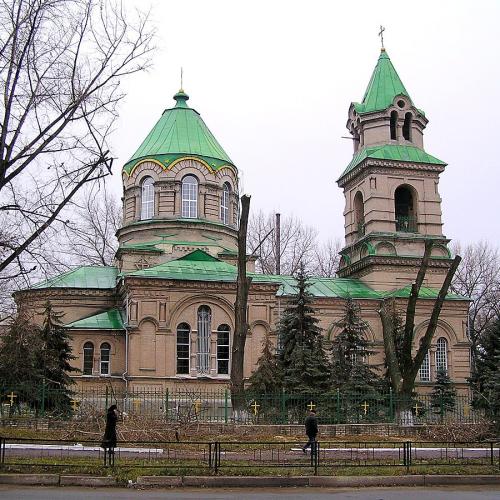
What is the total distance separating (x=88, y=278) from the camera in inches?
1545

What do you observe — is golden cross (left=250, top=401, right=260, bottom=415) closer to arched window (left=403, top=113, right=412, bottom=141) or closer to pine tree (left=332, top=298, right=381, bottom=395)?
pine tree (left=332, top=298, right=381, bottom=395)

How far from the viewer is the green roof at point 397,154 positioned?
4206cm

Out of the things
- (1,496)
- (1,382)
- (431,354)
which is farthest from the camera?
(431,354)

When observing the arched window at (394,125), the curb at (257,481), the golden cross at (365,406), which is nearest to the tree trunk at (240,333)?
the golden cross at (365,406)

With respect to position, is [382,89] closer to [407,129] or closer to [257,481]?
[407,129]

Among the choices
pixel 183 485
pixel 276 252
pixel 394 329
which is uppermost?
pixel 276 252

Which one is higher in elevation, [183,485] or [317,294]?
[317,294]

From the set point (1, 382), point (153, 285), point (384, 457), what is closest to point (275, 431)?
point (384, 457)

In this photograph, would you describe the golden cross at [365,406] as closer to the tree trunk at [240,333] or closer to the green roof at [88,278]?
the tree trunk at [240,333]

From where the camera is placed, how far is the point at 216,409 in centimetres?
2683

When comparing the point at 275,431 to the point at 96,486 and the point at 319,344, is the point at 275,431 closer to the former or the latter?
the point at 319,344

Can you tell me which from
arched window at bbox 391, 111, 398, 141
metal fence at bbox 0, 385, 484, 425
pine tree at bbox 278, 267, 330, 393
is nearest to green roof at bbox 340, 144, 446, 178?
arched window at bbox 391, 111, 398, 141

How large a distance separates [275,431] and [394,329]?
44.9 feet

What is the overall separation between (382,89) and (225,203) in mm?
10916
